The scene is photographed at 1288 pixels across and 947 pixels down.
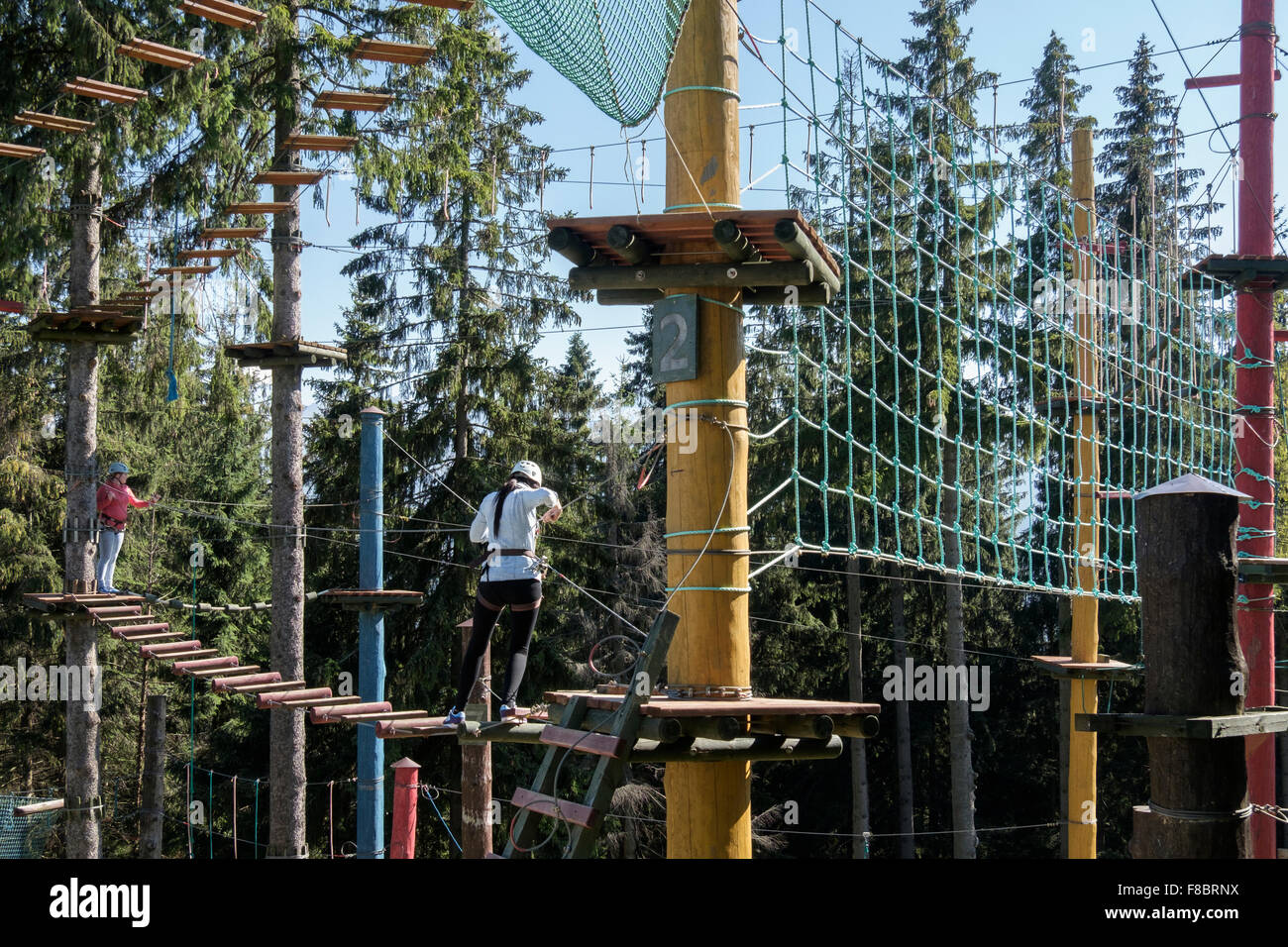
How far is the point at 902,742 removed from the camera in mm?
19391

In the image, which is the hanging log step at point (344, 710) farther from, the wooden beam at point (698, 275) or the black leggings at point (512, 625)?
the wooden beam at point (698, 275)

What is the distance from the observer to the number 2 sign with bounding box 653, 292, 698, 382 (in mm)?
4223

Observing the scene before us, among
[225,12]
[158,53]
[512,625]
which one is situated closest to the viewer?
[512,625]

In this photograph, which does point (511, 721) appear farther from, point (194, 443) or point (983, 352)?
point (194, 443)

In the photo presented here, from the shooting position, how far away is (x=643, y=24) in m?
4.13

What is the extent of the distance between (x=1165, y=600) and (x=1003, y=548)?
62.7 feet

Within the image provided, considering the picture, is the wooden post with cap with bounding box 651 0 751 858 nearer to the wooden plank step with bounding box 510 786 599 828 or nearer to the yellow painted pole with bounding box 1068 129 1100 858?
the wooden plank step with bounding box 510 786 599 828

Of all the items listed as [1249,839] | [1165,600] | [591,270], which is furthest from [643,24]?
[1249,839]

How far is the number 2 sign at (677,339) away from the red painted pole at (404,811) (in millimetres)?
5092

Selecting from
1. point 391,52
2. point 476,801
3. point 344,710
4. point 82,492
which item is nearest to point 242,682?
point 344,710

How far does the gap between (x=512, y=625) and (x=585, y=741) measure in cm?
191

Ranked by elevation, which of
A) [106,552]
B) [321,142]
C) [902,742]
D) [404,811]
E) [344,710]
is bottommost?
[902,742]

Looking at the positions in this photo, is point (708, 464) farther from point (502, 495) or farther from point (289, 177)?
point (289, 177)

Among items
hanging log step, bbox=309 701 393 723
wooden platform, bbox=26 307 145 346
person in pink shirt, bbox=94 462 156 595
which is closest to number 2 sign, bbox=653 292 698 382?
hanging log step, bbox=309 701 393 723
